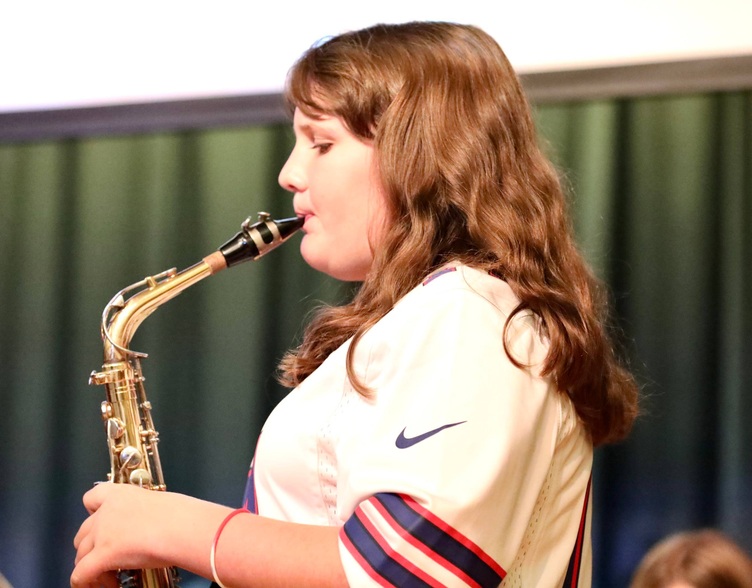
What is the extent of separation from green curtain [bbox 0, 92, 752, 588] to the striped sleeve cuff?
147 centimetres

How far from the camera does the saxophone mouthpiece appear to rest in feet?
5.48

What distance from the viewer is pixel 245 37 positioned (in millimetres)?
2592

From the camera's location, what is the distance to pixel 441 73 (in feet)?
4.19

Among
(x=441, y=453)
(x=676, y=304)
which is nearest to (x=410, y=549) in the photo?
(x=441, y=453)

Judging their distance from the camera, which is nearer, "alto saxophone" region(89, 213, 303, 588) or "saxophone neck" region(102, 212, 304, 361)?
"alto saxophone" region(89, 213, 303, 588)

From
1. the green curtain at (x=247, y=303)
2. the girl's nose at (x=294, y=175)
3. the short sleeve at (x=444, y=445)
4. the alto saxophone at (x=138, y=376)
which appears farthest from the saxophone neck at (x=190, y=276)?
the green curtain at (x=247, y=303)

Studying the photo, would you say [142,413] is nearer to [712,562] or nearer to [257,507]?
[257,507]

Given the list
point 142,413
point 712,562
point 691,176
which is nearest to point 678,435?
point 691,176

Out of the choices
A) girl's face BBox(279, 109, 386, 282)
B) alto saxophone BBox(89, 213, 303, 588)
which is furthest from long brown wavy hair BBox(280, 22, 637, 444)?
alto saxophone BBox(89, 213, 303, 588)

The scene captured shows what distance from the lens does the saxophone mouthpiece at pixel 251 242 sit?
167 centimetres

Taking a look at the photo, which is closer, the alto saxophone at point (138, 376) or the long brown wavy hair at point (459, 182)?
the long brown wavy hair at point (459, 182)

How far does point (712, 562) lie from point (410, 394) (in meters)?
0.67

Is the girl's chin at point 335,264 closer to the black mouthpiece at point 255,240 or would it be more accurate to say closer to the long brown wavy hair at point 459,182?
the long brown wavy hair at point 459,182

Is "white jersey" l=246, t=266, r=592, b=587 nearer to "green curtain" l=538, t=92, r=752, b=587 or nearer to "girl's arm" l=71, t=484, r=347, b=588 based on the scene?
"girl's arm" l=71, t=484, r=347, b=588
